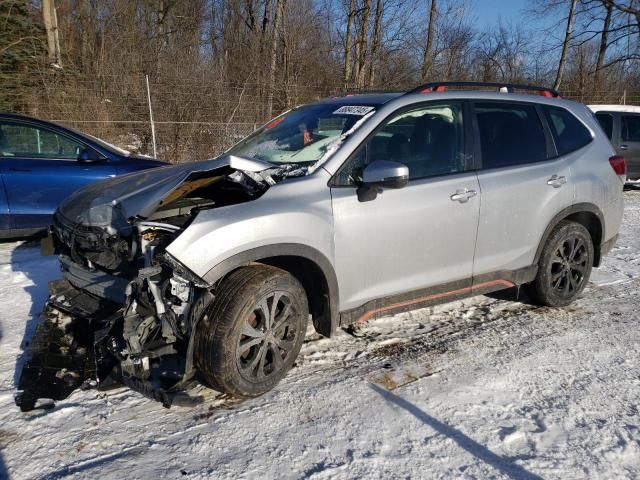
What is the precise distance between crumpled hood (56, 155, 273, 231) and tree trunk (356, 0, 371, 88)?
53.3 ft

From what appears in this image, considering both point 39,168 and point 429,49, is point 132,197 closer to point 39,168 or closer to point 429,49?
point 39,168

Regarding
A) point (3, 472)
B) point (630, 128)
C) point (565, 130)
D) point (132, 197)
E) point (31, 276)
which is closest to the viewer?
point (3, 472)

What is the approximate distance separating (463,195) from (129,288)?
2.34 m

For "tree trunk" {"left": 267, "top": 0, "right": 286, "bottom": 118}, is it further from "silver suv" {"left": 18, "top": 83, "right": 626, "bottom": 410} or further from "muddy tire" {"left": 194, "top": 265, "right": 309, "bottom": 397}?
"muddy tire" {"left": 194, "top": 265, "right": 309, "bottom": 397}

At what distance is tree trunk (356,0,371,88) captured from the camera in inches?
750

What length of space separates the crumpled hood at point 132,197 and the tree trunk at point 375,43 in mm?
16962

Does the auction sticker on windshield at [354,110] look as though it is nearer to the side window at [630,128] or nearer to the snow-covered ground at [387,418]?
the snow-covered ground at [387,418]

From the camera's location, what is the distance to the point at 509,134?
4309 mm

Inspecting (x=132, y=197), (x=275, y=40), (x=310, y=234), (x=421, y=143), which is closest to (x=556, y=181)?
(x=421, y=143)

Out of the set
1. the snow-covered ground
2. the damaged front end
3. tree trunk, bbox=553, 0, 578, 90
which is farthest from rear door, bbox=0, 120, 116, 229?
tree trunk, bbox=553, 0, 578, 90

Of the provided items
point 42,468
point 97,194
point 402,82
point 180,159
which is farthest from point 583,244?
point 402,82

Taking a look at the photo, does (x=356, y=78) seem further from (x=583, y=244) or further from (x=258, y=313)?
(x=258, y=313)

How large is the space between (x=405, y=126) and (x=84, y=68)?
14627 mm

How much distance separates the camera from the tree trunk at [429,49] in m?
20.9
